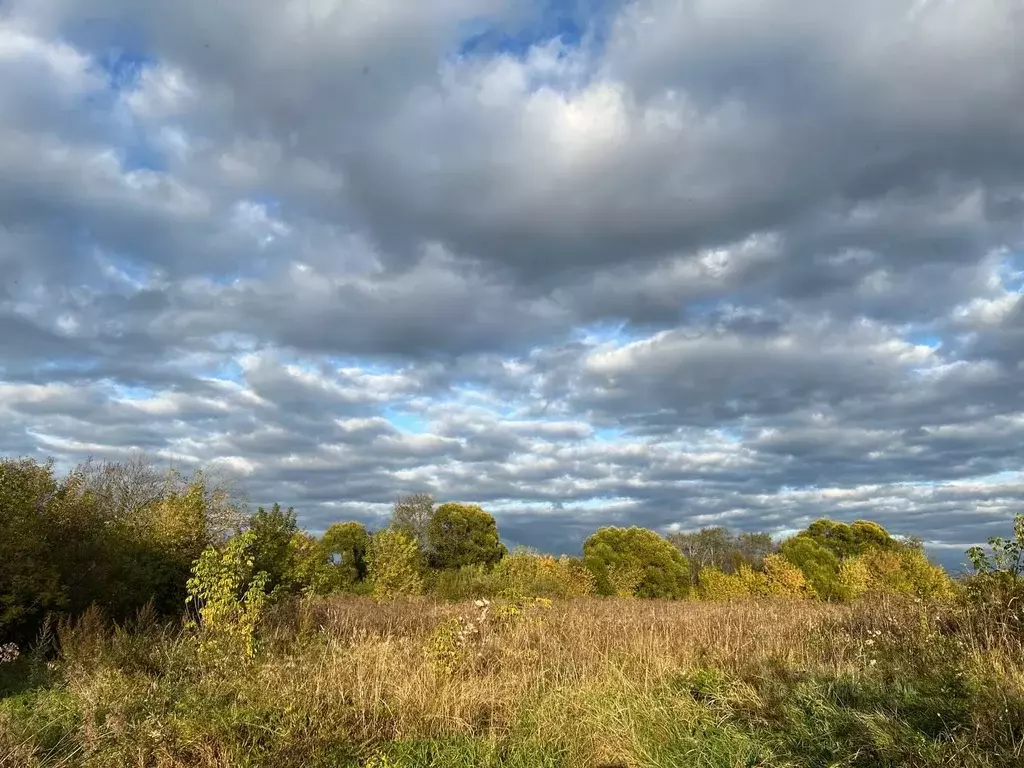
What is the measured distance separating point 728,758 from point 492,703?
2743 mm

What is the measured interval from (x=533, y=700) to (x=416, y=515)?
34.7m

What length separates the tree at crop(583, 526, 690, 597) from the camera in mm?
35031

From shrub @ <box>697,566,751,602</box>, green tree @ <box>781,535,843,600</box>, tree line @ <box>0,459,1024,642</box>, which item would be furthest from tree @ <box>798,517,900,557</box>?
shrub @ <box>697,566,751,602</box>

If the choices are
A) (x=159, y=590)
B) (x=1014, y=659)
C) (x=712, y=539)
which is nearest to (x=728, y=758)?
(x=1014, y=659)

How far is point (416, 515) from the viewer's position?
4166 cm

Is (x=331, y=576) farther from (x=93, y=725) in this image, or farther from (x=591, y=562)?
(x=93, y=725)

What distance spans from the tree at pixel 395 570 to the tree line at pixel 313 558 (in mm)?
67

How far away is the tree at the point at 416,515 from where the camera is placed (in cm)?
4012

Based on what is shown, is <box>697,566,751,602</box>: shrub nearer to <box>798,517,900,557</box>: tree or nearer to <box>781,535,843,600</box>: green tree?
<box>781,535,843,600</box>: green tree

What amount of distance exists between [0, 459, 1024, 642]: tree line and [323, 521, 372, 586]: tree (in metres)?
0.08

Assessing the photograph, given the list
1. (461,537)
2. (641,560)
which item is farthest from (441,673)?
(461,537)

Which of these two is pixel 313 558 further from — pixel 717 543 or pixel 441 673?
pixel 717 543

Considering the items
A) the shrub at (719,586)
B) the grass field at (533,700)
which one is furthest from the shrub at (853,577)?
the grass field at (533,700)

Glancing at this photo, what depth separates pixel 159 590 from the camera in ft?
49.7
